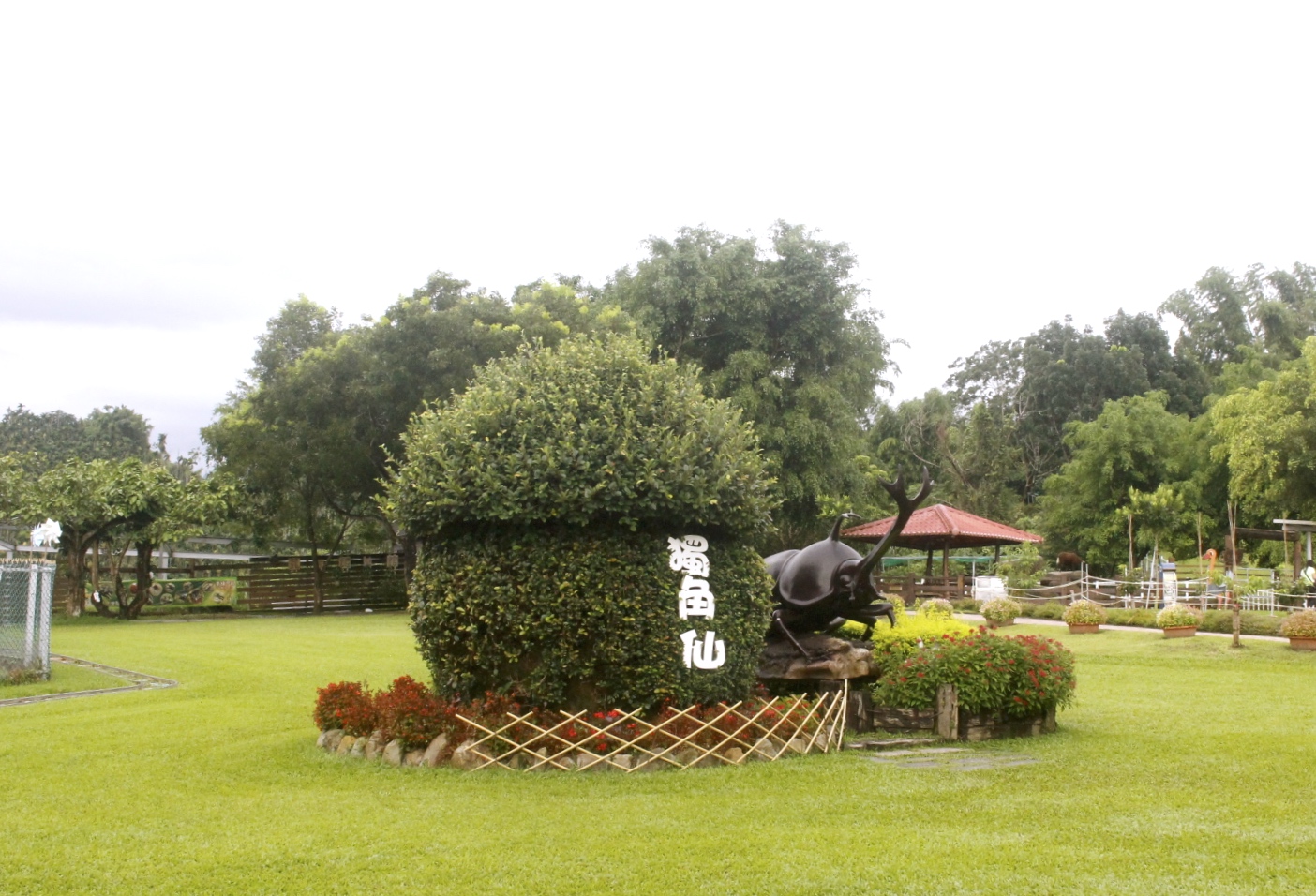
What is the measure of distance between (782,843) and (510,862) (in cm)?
148

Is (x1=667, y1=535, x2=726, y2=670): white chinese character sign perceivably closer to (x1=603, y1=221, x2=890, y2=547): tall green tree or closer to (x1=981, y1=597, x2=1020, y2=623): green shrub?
(x1=981, y1=597, x2=1020, y2=623): green shrub

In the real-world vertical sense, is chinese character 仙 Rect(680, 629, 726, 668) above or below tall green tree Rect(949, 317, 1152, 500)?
below

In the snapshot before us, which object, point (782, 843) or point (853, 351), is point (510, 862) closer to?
point (782, 843)

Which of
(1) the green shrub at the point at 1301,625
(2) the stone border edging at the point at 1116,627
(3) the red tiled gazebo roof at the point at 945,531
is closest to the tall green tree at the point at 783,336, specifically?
(3) the red tiled gazebo roof at the point at 945,531

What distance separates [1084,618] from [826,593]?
1404cm

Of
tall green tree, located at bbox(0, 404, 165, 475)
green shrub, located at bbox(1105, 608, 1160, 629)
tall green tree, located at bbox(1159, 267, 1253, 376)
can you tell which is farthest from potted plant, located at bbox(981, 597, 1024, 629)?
tall green tree, located at bbox(0, 404, 165, 475)

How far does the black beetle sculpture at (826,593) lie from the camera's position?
36.4 feet

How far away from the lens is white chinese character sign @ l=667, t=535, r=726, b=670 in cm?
928

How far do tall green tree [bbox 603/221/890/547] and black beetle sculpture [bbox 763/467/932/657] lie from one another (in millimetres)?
23253

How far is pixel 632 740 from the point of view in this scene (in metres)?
8.61

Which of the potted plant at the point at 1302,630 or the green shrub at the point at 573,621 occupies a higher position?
the green shrub at the point at 573,621

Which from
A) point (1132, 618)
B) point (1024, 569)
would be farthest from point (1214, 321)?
point (1132, 618)

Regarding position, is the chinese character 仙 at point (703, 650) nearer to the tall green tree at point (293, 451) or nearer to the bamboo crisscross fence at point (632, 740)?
the bamboo crisscross fence at point (632, 740)

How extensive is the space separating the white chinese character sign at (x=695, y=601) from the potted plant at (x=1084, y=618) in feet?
52.1
